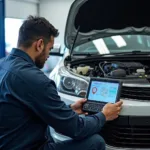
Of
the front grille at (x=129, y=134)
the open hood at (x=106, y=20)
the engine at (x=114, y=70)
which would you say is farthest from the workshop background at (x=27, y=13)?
the front grille at (x=129, y=134)

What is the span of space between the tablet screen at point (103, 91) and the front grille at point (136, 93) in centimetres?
8

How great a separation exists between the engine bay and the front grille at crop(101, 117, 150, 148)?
1.16 feet

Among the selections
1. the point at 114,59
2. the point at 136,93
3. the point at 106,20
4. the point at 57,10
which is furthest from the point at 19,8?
the point at 136,93

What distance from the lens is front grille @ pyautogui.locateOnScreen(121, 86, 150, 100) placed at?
1.97 metres

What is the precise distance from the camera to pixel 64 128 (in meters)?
1.61

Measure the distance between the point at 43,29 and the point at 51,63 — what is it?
5.10 m

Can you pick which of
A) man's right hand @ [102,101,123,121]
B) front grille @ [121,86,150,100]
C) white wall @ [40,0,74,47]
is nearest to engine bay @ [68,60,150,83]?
front grille @ [121,86,150,100]

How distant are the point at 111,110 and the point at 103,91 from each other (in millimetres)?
214

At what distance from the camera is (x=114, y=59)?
9.36 ft

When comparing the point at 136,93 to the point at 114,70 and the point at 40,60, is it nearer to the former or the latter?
the point at 114,70

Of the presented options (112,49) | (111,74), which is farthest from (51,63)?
(111,74)

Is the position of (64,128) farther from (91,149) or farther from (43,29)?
(43,29)

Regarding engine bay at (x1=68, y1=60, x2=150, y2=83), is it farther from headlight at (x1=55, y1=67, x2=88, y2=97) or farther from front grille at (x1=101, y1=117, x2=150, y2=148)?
front grille at (x1=101, y1=117, x2=150, y2=148)

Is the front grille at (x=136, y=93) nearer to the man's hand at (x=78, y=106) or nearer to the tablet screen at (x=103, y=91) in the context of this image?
the tablet screen at (x=103, y=91)
